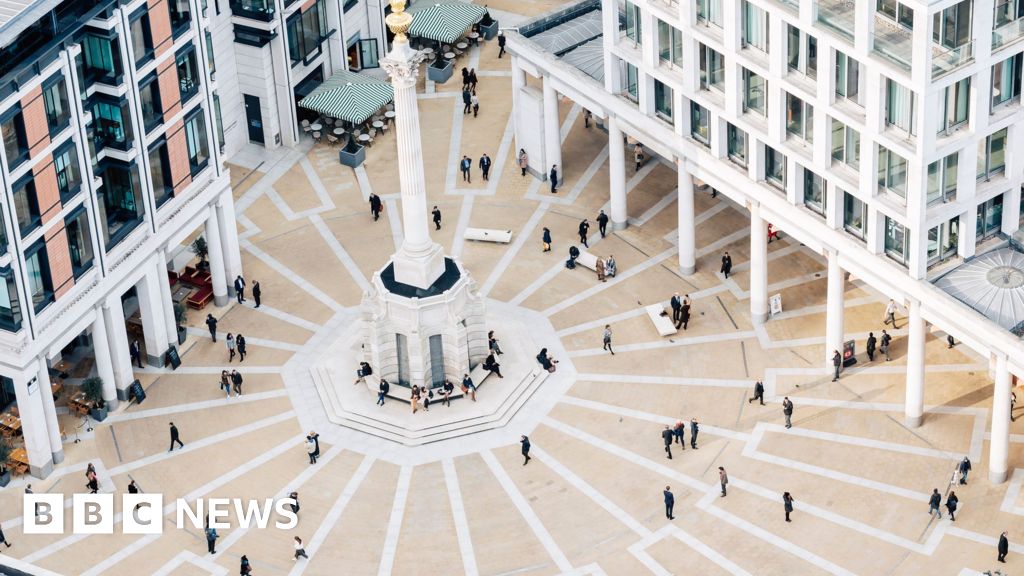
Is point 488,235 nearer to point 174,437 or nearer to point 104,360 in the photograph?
point 174,437

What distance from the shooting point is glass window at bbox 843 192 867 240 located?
4215 inches

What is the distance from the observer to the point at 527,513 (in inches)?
4178

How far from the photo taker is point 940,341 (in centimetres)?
11494

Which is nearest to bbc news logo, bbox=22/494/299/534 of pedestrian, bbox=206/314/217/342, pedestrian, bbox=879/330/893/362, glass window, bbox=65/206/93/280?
glass window, bbox=65/206/93/280

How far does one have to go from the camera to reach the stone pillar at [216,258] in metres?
119

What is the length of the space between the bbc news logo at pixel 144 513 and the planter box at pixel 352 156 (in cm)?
3266

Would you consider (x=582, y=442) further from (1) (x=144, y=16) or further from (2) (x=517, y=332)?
(1) (x=144, y=16)

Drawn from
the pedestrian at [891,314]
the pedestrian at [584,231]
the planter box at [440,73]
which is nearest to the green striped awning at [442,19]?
the planter box at [440,73]

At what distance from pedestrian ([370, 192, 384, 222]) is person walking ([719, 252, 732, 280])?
21819 mm

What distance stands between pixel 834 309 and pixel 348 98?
3879 cm

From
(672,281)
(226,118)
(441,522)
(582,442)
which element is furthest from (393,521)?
(226,118)

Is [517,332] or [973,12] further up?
[973,12]

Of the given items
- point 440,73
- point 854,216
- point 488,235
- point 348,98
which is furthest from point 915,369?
point 440,73

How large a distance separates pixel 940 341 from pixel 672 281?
1616 cm
